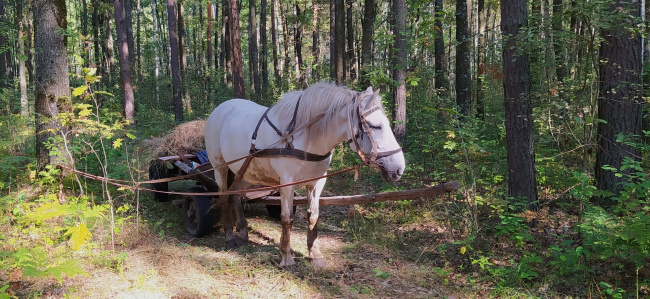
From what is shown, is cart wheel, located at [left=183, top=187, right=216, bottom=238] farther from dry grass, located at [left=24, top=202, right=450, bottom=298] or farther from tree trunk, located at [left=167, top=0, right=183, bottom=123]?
tree trunk, located at [left=167, top=0, right=183, bottom=123]

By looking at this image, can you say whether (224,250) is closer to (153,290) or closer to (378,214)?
(153,290)

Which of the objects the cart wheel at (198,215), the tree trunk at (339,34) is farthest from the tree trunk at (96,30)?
the cart wheel at (198,215)

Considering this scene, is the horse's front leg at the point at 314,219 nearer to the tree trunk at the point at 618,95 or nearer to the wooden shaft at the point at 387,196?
the wooden shaft at the point at 387,196

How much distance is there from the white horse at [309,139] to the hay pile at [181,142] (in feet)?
5.08

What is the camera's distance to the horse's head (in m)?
3.37

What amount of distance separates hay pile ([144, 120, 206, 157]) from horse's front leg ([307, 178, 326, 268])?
2733mm

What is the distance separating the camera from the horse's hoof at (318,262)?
14.1ft

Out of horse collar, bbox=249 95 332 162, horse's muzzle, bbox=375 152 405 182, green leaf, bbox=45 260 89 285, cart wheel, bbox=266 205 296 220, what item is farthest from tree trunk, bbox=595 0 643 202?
green leaf, bbox=45 260 89 285

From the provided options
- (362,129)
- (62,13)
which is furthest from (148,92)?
(362,129)

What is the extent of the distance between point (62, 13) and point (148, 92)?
64.0 ft

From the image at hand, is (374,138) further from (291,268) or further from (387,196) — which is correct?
(291,268)

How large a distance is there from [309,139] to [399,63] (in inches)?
179

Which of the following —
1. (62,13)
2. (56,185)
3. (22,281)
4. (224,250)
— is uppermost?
(62,13)

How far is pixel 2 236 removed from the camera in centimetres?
389
